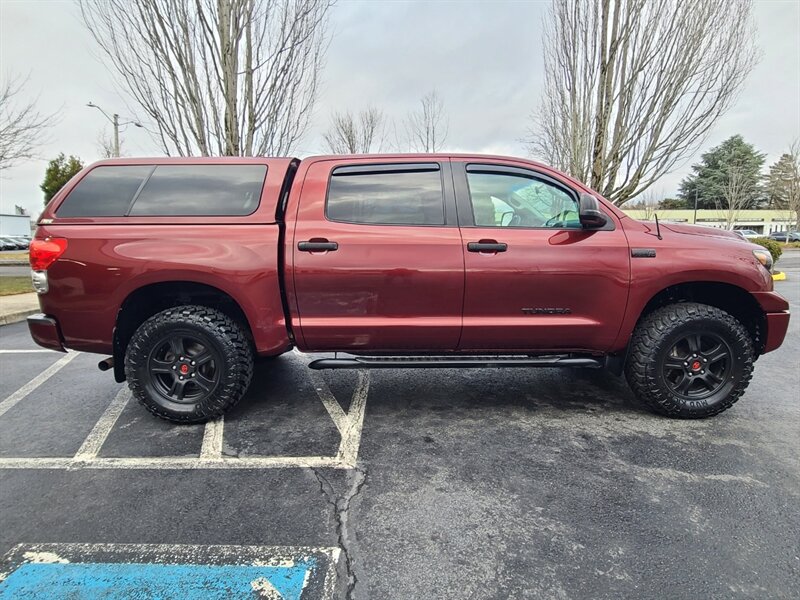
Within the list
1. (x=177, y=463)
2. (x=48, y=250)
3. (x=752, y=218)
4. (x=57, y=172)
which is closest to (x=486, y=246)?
(x=177, y=463)

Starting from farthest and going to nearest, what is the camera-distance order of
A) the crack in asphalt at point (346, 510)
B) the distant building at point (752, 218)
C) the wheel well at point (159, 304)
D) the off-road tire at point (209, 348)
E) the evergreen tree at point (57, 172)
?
the distant building at point (752, 218)
the evergreen tree at point (57, 172)
the wheel well at point (159, 304)
the off-road tire at point (209, 348)
the crack in asphalt at point (346, 510)

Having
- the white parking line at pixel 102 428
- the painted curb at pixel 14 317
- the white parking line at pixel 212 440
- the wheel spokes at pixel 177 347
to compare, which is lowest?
the painted curb at pixel 14 317

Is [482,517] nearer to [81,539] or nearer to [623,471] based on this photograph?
[623,471]

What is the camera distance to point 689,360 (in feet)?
10.8

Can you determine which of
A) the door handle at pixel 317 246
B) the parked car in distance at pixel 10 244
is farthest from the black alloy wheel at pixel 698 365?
the parked car in distance at pixel 10 244

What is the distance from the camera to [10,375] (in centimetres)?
452

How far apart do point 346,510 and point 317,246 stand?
169 cm

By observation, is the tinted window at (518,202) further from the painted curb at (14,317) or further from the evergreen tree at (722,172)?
the evergreen tree at (722,172)

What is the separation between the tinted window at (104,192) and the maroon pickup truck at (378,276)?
0.01 meters

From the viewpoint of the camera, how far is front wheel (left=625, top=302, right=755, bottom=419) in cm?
323

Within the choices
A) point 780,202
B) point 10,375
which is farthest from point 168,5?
point 780,202

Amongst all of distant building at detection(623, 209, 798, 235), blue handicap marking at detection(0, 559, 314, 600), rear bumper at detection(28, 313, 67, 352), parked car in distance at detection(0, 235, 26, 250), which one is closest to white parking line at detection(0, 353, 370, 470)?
rear bumper at detection(28, 313, 67, 352)

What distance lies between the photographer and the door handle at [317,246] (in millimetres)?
3115

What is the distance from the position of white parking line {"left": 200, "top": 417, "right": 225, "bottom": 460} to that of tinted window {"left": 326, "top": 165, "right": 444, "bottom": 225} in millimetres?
1726
